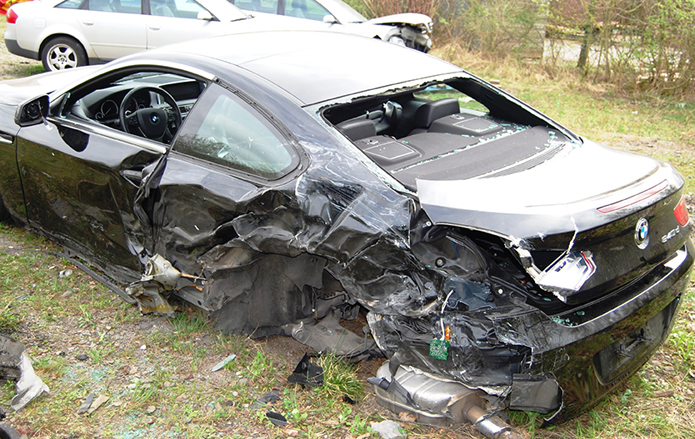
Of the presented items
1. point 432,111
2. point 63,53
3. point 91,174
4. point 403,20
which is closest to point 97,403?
point 91,174

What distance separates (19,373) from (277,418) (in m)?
1.26

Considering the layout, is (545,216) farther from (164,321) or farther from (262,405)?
(164,321)

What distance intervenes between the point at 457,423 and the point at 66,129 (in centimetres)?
275

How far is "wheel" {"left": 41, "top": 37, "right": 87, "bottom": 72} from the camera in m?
8.60

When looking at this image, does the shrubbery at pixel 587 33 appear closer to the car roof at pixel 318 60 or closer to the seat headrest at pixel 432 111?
the seat headrest at pixel 432 111

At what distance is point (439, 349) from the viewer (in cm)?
234

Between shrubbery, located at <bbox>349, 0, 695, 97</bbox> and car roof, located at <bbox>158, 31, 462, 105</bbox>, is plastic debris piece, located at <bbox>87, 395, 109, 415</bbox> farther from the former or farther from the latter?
shrubbery, located at <bbox>349, 0, 695, 97</bbox>

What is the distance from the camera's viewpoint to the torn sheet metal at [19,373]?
268cm

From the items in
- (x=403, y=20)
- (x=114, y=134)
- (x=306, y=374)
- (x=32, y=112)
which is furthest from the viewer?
(x=403, y=20)

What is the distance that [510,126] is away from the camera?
337 cm

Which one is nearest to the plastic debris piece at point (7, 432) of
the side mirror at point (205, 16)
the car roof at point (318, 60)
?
the car roof at point (318, 60)

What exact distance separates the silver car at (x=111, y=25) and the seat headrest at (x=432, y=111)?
5.27m

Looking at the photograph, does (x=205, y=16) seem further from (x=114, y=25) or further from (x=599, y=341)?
(x=599, y=341)

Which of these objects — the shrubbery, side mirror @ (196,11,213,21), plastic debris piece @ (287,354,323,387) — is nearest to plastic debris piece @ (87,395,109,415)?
plastic debris piece @ (287,354,323,387)
